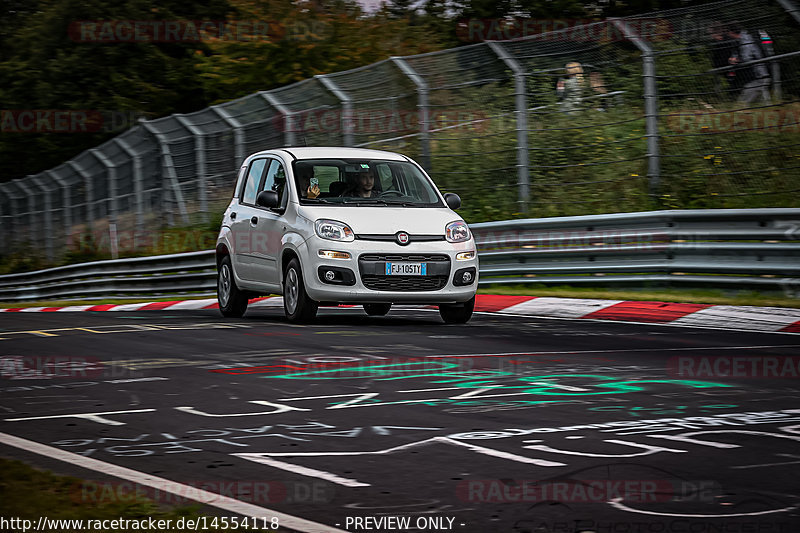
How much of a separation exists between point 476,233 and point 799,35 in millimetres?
4904

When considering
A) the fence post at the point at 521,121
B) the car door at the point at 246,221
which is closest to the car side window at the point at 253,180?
the car door at the point at 246,221

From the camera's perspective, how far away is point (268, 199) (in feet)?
42.5

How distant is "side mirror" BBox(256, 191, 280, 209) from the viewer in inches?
511

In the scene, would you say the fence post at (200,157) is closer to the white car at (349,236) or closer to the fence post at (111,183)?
the fence post at (111,183)

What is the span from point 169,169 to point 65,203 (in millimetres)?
7660

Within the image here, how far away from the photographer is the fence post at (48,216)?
33.6m

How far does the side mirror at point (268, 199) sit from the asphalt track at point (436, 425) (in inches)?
81.5

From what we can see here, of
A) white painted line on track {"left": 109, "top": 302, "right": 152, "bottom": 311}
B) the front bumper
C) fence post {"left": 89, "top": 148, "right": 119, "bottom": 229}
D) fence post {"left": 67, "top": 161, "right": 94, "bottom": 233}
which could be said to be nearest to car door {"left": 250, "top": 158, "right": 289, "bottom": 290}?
the front bumper

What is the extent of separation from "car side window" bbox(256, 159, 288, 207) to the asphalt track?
7.73 feet

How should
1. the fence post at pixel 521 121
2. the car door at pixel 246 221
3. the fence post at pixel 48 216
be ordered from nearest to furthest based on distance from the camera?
the car door at pixel 246 221 < the fence post at pixel 521 121 < the fence post at pixel 48 216

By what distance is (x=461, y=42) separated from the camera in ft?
117

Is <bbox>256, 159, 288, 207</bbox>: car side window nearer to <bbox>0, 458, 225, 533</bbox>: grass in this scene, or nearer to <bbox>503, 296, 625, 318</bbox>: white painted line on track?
<bbox>503, 296, 625, 318</bbox>: white painted line on track

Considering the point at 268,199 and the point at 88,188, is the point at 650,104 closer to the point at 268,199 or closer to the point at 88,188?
the point at 268,199

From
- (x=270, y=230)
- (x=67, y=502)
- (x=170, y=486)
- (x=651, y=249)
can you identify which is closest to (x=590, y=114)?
(x=651, y=249)
